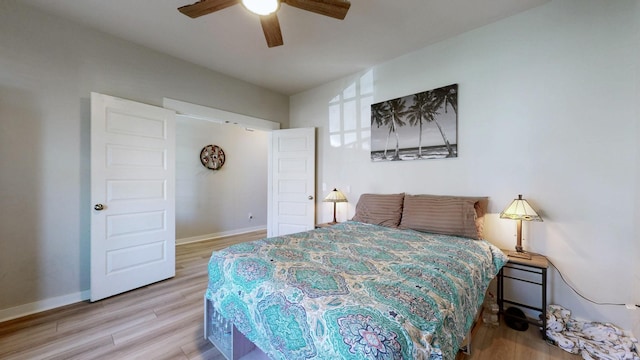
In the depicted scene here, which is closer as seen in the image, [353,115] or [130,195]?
[130,195]

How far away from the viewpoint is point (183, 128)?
469 cm

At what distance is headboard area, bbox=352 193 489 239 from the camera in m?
2.17

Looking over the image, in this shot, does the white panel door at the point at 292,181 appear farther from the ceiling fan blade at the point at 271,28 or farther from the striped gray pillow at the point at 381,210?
the ceiling fan blade at the point at 271,28

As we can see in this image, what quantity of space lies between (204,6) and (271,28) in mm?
469

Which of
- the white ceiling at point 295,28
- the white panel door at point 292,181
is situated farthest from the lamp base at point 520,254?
the white panel door at point 292,181

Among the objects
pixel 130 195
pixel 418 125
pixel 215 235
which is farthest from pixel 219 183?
pixel 418 125

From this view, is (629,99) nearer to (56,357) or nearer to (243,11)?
(243,11)

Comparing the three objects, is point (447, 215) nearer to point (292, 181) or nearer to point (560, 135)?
point (560, 135)

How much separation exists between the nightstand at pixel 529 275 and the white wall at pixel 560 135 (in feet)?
0.48

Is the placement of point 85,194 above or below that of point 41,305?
above

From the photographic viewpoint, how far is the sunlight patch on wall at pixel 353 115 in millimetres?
3359

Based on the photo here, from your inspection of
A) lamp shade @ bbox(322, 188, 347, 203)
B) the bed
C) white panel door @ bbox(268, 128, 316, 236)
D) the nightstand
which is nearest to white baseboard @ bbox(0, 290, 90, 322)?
the bed

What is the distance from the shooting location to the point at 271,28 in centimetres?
186

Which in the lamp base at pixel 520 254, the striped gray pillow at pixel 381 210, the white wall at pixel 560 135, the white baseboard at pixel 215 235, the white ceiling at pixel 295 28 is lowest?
the white baseboard at pixel 215 235
